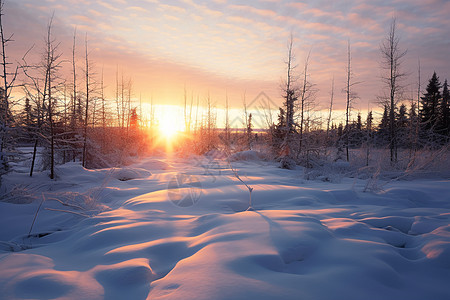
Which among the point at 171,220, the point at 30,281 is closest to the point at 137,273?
the point at 30,281

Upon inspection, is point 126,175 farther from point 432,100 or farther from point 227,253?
point 432,100

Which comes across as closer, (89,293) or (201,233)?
(89,293)

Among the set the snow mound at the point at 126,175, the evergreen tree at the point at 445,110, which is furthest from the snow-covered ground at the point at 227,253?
the evergreen tree at the point at 445,110

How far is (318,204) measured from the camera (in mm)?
5125

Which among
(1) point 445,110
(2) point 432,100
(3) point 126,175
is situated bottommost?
(3) point 126,175

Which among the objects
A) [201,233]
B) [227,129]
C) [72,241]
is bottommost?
[72,241]

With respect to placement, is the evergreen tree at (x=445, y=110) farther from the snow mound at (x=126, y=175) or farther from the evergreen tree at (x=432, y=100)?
the snow mound at (x=126, y=175)

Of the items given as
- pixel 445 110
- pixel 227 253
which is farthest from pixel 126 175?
pixel 445 110

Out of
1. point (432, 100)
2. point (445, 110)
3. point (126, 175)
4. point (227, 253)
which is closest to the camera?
point (227, 253)

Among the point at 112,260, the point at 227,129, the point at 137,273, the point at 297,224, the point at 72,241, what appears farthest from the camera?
the point at 227,129

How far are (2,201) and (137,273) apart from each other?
223 inches

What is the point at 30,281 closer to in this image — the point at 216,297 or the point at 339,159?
the point at 216,297

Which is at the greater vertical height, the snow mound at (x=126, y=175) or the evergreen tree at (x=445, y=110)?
the evergreen tree at (x=445, y=110)

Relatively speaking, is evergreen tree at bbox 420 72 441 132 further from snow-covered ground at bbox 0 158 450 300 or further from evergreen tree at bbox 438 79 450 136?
snow-covered ground at bbox 0 158 450 300
